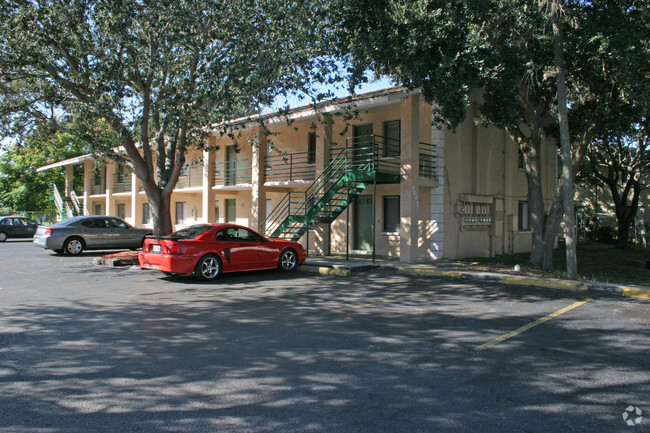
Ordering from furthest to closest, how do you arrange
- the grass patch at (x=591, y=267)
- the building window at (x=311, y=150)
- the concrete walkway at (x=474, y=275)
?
the building window at (x=311, y=150) < the grass patch at (x=591, y=267) < the concrete walkway at (x=474, y=275)

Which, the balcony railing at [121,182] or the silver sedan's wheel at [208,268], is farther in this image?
the balcony railing at [121,182]

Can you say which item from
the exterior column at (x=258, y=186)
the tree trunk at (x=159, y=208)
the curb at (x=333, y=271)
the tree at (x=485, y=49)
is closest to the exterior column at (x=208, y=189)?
the exterior column at (x=258, y=186)

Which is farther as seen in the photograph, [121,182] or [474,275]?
[121,182]

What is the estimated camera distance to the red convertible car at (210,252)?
37.0 ft

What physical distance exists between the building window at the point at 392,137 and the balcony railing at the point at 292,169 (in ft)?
11.5

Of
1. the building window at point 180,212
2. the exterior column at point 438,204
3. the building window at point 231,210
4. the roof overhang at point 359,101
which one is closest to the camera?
the roof overhang at point 359,101

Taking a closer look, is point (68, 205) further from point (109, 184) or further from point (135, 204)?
point (135, 204)

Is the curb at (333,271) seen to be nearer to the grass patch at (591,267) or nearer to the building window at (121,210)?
the grass patch at (591,267)

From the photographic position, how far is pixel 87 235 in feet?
60.0

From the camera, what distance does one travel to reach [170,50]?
1298 centimetres

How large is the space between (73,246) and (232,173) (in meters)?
8.29

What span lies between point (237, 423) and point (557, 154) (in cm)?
2537

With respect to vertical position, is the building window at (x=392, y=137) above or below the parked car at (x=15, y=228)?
above

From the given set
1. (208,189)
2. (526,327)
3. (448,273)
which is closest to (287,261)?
(448,273)
